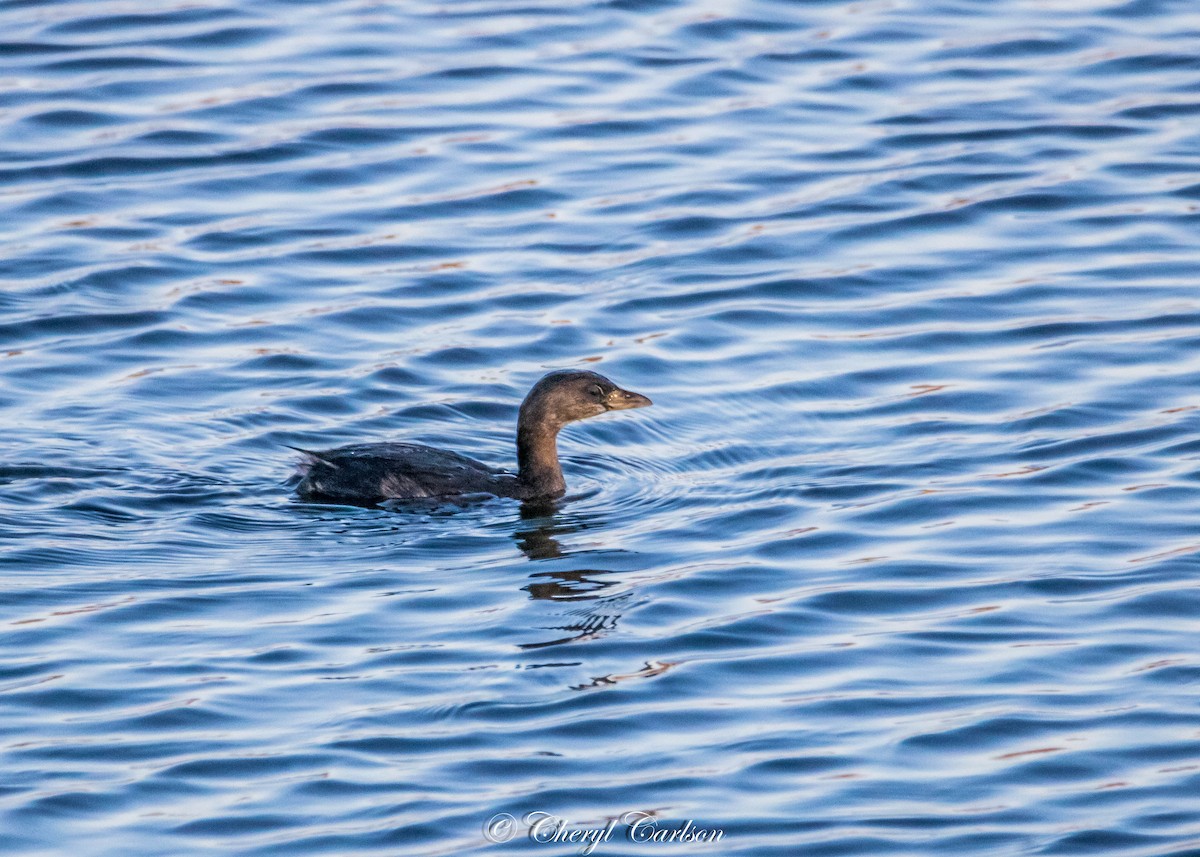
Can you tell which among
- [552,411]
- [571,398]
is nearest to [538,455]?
[552,411]

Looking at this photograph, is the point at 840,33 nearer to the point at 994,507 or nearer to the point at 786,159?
the point at 786,159

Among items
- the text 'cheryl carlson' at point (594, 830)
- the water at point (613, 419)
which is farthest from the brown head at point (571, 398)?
the text 'cheryl carlson' at point (594, 830)

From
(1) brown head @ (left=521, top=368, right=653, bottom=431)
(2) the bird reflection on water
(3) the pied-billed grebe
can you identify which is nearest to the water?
(2) the bird reflection on water

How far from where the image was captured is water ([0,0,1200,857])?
25.1 ft

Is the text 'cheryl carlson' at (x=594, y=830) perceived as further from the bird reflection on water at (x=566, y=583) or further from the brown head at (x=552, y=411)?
the brown head at (x=552, y=411)

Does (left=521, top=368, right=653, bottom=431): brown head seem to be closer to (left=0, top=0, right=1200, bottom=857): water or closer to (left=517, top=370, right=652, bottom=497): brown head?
(left=517, top=370, right=652, bottom=497): brown head

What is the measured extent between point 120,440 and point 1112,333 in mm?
6013

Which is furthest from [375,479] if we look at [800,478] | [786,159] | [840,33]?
[840,33]

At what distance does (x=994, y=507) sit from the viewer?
10.5 meters

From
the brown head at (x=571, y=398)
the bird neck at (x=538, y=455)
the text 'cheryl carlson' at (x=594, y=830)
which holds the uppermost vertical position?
the brown head at (x=571, y=398)

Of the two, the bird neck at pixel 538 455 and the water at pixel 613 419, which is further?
the bird neck at pixel 538 455

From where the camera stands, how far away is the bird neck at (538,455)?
1095 cm

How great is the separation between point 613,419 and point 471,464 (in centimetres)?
158

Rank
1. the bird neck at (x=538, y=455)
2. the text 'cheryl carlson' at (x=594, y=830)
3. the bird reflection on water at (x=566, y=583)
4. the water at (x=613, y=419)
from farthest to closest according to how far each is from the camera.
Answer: the bird neck at (x=538, y=455) < the bird reflection on water at (x=566, y=583) < the water at (x=613, y=419) < the text 'cheryl carlson' at (x=594, y=830)
